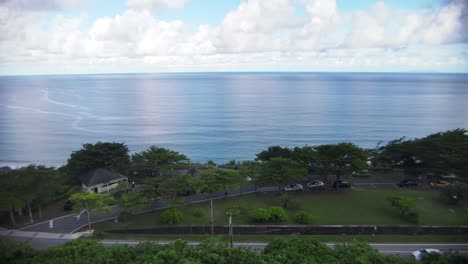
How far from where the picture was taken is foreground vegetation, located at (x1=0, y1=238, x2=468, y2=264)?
8.88 metres

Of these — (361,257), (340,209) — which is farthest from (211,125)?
(361,257)

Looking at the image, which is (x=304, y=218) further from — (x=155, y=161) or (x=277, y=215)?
(x=155, y=161)

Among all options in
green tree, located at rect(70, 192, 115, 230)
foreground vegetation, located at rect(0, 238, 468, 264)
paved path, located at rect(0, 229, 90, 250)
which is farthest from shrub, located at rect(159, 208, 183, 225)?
foreground vegetation, located at rect(0, 238, 468, 264)

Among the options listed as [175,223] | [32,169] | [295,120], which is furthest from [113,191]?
[295,120]

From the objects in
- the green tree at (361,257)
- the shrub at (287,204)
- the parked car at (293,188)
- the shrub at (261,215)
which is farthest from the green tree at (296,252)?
the parked car at (293,188)

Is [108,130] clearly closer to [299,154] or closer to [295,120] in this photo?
[295,120]

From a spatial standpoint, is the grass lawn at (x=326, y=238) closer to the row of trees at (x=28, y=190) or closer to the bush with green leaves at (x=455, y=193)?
the bush with green leaves at (x=455, y=193)

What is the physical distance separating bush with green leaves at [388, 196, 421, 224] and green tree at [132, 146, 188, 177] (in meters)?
Result: 13.4

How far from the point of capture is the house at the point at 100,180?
68.4ft

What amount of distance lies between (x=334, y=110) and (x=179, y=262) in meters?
64.3

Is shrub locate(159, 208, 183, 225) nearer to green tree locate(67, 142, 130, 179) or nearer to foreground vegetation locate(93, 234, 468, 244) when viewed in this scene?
foreground vegetation locate(93, 234, 468, 244)

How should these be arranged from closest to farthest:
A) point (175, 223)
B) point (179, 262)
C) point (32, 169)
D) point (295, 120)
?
1. point (179, 262)
2. point (175, 223)
3. point (32, 169)
4. point (295, 120)

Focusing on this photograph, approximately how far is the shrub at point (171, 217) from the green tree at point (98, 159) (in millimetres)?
9003

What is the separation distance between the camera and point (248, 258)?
348 inches
